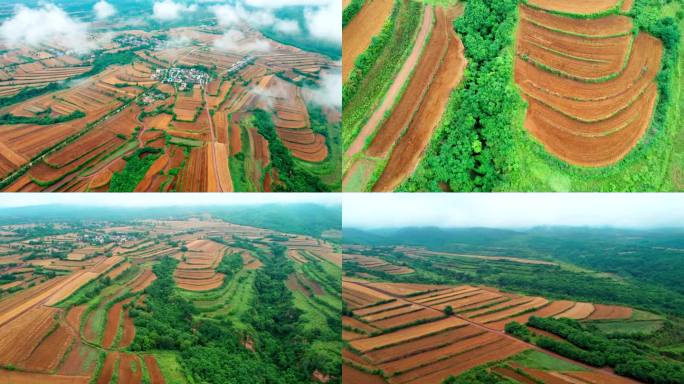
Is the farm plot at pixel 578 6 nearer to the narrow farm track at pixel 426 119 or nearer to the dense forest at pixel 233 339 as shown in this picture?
the narrow farm track at pixel 426 119

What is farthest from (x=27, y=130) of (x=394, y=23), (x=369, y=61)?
(x=394, y=23)

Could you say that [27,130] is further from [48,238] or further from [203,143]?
[203,143]

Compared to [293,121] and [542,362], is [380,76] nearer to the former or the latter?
[293,121]

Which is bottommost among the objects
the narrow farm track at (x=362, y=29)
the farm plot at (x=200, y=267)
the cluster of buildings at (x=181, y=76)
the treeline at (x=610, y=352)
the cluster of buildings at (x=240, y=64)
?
the treeline at (x=610, y=352)

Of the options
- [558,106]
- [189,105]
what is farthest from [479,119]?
[189,105]

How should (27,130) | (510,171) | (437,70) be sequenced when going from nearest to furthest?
(27,130)
(510,171)
(437,70)

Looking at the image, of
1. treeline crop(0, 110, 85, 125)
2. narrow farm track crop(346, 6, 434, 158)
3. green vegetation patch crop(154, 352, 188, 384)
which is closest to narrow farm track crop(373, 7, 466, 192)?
narrow farm track crop(346, 6, 434, 158)

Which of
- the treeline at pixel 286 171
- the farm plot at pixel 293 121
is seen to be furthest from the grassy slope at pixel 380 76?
the treeline at pixel 286 171
